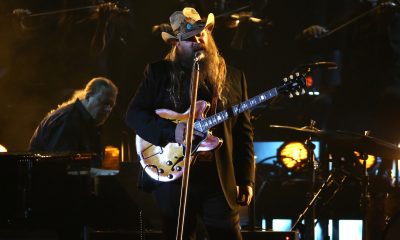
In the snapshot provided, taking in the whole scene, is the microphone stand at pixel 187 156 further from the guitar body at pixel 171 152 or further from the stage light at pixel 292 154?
the stage light at pixel 292 154

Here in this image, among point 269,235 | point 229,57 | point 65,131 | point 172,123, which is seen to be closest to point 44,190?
point 65,131

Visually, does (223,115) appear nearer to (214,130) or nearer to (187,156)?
(214,130)

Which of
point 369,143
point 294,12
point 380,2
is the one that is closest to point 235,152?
point 369,143

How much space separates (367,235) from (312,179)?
0.76 metres

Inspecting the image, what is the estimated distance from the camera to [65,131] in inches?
287

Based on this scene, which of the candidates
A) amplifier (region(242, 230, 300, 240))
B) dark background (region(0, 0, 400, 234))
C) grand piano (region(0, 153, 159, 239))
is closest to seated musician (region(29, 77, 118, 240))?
grand piano (region(0, 153, 159, 239))

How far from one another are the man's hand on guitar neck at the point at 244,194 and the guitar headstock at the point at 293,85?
0.69 metres

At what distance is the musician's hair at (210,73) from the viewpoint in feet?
14.8

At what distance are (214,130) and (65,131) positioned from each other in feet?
10.5

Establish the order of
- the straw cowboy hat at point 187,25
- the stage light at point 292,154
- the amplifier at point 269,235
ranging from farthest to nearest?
1. the stage light at point 292,154
2. the amplifier at point 269,235
3. the straw cowboy hat at point 187,25

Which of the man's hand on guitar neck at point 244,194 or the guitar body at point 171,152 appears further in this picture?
the man's hand on guitar neck at point 244,194

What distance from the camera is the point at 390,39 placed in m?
9.41

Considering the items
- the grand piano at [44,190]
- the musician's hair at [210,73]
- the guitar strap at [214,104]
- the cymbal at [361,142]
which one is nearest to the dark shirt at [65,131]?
the grand piano at [44,190]

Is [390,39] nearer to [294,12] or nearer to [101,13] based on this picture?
Answer: [294,12]
